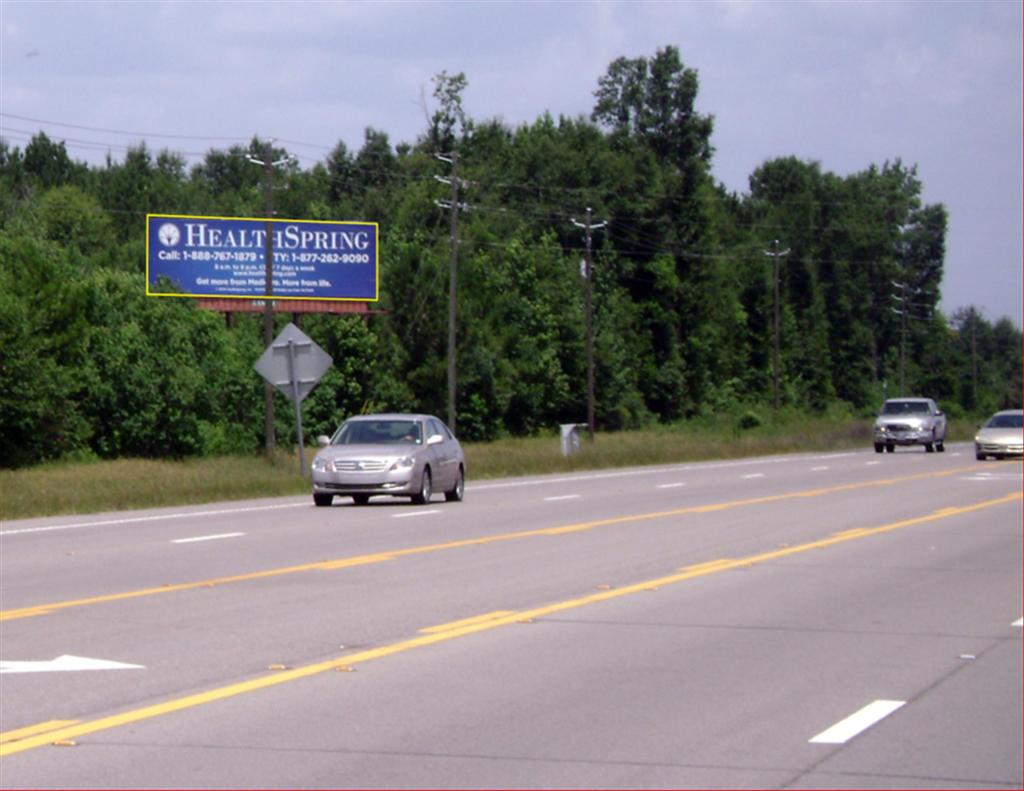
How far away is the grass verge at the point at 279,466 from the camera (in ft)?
97.6

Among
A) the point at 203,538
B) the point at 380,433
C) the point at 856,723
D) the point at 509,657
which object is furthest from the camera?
the point at 380,433

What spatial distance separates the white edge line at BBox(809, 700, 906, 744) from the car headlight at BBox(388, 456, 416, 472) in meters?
18.7

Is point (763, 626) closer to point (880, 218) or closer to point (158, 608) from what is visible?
point (158, 608)

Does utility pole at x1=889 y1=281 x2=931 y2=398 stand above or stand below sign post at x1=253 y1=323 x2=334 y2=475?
above

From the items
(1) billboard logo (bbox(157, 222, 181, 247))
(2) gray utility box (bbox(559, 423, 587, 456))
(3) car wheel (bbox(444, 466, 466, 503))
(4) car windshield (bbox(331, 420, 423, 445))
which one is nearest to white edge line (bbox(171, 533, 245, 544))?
(4) car windshield (bbox(331, 420, 423, 445))

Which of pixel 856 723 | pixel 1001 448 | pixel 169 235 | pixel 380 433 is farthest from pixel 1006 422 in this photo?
pixel 856 723

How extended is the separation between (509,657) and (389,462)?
16917 mm

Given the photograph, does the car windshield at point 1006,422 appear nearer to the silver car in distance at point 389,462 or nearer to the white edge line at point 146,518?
the silver car in distance at point 389,462

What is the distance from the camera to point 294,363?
123 ft

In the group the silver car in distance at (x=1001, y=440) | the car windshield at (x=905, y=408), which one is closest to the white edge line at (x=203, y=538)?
the silver car in distance at (x=1001, y=440)

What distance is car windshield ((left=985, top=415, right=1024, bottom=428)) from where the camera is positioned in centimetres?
5253

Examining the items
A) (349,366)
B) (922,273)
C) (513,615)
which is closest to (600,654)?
(513,615)

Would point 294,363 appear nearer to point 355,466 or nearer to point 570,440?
point 355,466

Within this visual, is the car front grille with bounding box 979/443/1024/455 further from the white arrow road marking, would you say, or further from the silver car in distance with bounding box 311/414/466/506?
the white arrow road marking
